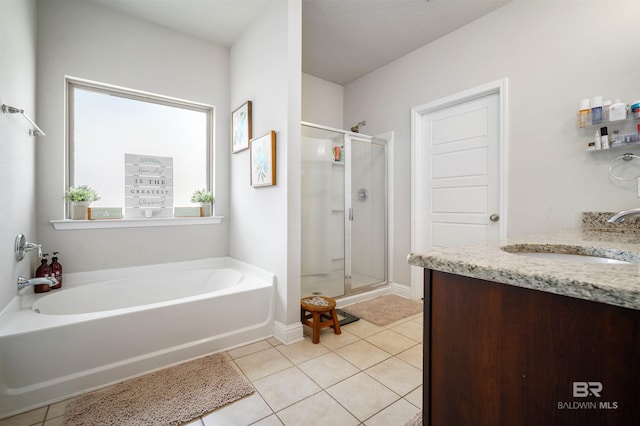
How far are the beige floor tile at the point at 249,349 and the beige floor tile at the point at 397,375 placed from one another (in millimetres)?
785

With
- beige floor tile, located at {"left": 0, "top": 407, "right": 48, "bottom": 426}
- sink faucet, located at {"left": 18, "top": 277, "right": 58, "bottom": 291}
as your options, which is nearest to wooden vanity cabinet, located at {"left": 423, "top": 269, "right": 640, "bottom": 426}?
beige floor tile, located at {"left": 0, "top": 407, "right": 48, "bottom": 426}

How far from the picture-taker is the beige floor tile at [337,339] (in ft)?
7.03

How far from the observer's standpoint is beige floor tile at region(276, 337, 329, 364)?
1.96m

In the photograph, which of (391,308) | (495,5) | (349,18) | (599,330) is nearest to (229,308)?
(391,308)

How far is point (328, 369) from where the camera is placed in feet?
5.98

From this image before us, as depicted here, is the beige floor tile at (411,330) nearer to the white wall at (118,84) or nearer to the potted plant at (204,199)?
the white wall at (118,84)

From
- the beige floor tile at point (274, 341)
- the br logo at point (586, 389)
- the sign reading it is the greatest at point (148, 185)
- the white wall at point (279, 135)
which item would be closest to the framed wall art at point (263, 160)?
the white wall at point (279, 135)

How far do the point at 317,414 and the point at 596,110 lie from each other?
2.49m

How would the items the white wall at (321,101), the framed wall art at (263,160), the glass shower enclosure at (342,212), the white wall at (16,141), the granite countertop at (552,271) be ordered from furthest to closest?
the white wall at (321,101)
the glass shower enclosure at (342,212)
the framed wall art at (263,160)
the white wall at (16,141)
the granite countertop at (552,271)

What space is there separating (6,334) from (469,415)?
6.78ft

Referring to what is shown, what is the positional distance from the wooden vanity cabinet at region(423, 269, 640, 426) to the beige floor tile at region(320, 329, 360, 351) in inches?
55.1

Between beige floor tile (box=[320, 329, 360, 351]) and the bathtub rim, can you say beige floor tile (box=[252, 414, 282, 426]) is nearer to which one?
beige floor tile (box=[320, 329, 360, 351])

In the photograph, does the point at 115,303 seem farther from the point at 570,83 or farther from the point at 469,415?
the point at 570,83

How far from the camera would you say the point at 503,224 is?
95.1 inches
